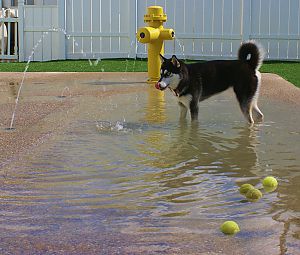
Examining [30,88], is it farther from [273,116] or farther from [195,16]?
[195,16]

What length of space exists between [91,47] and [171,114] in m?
8.87

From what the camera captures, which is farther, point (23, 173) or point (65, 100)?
point (65, 100)

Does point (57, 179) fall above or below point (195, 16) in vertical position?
below

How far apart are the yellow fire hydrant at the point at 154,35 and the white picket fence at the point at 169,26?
4781mm

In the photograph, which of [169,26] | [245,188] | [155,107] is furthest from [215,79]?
[169,26]

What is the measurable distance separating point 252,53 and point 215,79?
481mm

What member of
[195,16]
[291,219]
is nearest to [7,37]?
[195,16]

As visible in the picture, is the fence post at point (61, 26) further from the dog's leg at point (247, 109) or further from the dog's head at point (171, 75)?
the dog's leg at point (247, 109)

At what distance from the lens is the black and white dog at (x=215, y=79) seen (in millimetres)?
6812

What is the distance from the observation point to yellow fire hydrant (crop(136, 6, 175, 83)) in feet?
33.2

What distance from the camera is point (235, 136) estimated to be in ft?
20.0

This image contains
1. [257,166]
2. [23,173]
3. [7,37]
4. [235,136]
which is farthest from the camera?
[7,37]

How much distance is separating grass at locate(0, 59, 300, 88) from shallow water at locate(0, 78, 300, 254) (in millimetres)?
6339

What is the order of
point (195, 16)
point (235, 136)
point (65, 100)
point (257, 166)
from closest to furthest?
point (257, 166) → point (235, 136) → point (65, 100) → point (195, 16)
